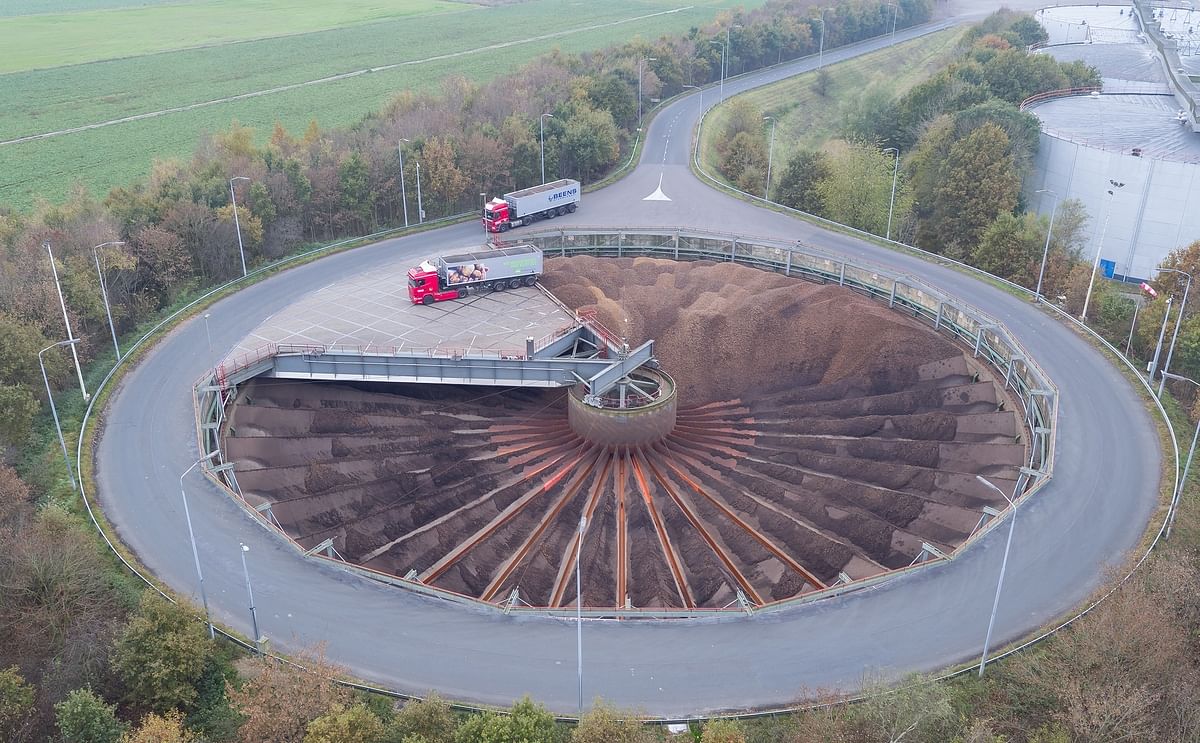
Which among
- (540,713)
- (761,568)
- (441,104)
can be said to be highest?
(441,104)

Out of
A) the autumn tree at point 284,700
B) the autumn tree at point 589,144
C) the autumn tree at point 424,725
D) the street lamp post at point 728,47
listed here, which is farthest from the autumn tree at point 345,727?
the street lamp post at point 728,47

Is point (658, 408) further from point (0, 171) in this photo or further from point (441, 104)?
point (0, 171)

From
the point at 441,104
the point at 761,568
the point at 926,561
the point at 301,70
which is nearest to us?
the point at 926,561

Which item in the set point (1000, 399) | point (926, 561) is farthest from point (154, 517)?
point (1000, 399)

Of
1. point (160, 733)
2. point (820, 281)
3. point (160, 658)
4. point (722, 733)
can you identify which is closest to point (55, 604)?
point (160, 658)

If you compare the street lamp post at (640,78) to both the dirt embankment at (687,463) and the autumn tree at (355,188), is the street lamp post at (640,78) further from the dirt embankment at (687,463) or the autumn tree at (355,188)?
the dirt embankment at (687,463)

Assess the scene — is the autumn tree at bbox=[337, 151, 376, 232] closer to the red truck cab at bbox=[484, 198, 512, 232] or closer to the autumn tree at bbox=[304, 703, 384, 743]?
the red truck cab at bbox=[484, 198, 512, 232]

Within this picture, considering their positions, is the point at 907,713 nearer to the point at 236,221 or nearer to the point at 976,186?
the point at 236,221
